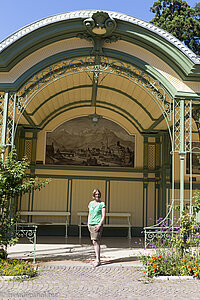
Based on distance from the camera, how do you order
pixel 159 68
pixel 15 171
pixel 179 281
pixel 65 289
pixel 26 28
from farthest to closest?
pixel 159 68
pixel 26 28
pixel 15 171
pixel 179 281
pixel 65 289

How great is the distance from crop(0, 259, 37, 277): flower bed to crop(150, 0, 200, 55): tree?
17.7 meters

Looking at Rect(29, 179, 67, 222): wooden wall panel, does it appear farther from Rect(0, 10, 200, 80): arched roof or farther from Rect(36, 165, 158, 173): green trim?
Rect(0, 10, 200, 80): arched roof

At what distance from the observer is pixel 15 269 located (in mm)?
A: 6035

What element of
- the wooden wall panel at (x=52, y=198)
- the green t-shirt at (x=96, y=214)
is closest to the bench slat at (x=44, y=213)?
the wooden wall panel at (x=52, y=198)

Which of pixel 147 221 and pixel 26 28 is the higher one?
pixel 26 28

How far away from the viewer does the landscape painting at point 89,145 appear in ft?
42.3

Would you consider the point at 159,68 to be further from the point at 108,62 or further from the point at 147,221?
the point at 147,221

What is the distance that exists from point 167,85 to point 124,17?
1.96m

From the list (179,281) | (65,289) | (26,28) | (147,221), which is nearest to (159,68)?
(26,28)

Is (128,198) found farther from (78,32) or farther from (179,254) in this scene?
(78,32)

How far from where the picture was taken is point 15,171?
6852mm

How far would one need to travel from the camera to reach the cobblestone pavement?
16.6ft

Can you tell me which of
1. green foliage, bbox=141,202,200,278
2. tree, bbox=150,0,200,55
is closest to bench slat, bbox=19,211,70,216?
green foliage, bbox=141,202,200,278

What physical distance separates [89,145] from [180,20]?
12149 millimetres
